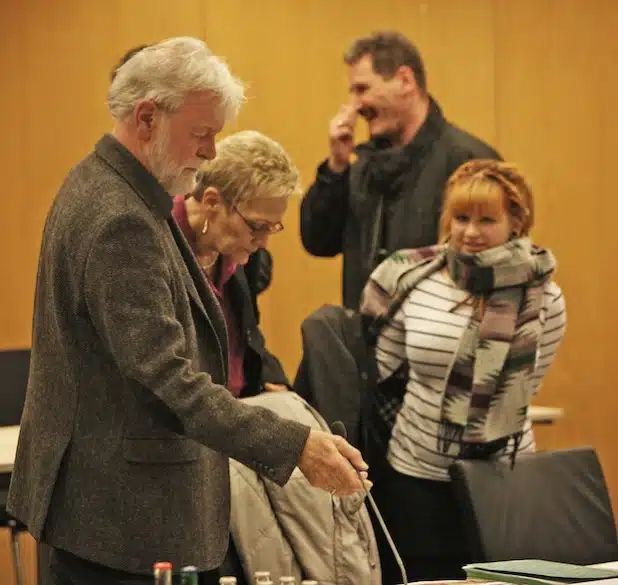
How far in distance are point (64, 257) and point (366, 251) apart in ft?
6.65

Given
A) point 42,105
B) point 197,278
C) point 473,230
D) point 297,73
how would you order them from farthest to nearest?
point 297,73, point 42,105, point 473,230, point 197,278

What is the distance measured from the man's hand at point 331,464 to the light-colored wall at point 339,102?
11.4 feet

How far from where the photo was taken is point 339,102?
5566 mm

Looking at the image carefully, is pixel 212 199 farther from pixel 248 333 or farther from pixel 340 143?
pixel 340 143

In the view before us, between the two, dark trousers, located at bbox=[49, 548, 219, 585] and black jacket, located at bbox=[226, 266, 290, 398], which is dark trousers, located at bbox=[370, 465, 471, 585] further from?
dark trousers, located at bbox=[49, 548, 219, 585]

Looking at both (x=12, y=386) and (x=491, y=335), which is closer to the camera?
(x=491, y=335)

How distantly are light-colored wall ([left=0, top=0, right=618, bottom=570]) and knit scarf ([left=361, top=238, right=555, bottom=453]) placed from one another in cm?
224

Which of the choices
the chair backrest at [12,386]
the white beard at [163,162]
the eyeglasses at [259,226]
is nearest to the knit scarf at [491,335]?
the eyeglasses at [259,226]

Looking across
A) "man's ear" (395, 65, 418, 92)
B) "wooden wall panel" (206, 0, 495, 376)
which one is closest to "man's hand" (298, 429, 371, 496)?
"man's ear" (395, 65, 418, 92)

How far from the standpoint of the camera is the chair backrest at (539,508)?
8.96 feet

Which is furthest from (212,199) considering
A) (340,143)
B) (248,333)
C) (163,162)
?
(340,143)

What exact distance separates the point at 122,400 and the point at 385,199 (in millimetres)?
2064

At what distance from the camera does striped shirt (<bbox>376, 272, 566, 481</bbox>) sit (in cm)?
311

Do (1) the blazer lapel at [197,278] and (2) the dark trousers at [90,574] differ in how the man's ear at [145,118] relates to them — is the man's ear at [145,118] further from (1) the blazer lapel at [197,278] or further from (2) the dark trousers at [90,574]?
(2) the dark trousers at [90,574]
